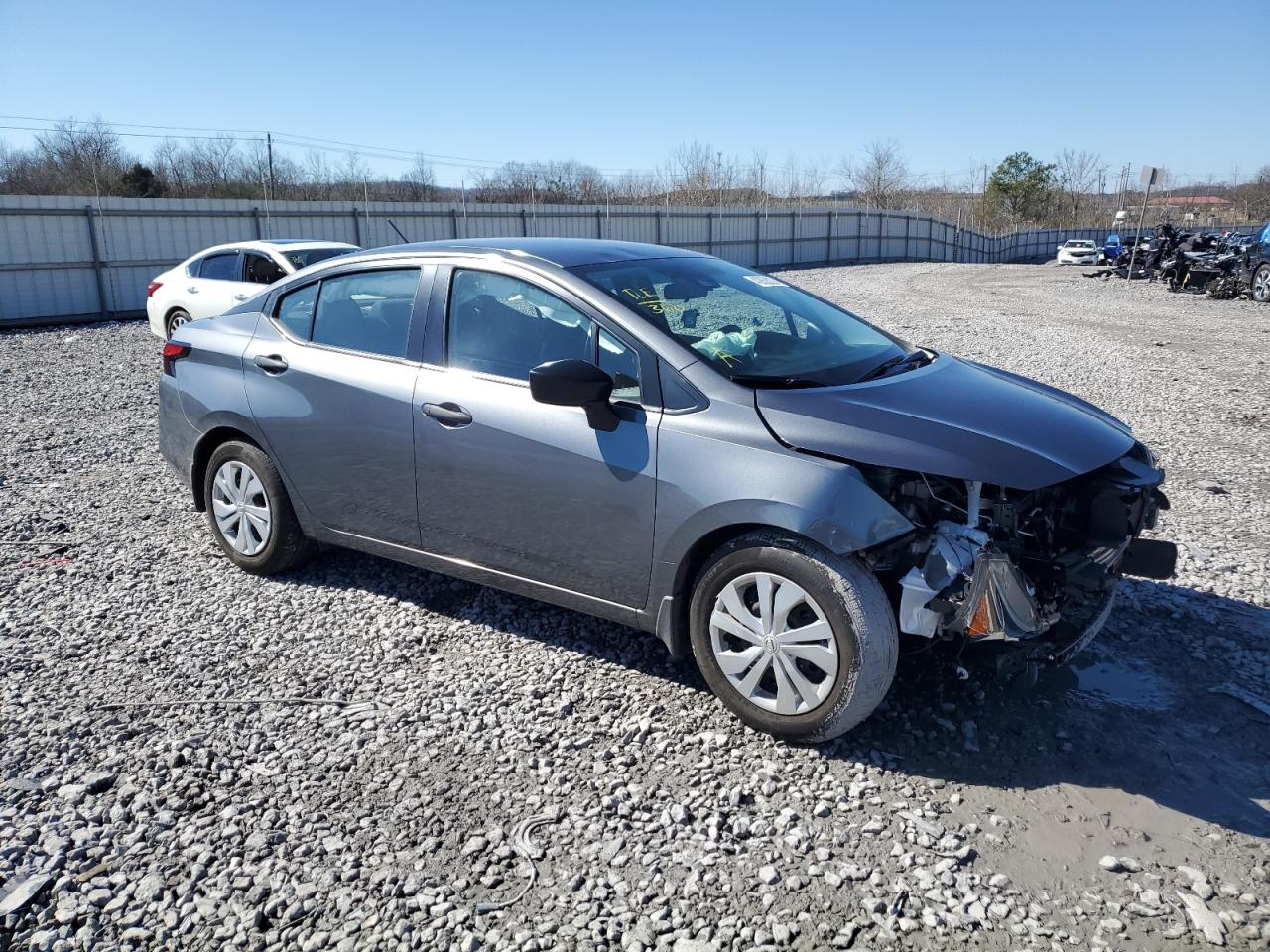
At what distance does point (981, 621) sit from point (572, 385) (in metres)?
1.69

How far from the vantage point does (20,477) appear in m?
7.39

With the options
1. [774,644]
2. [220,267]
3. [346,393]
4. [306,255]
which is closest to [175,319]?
[220,267]

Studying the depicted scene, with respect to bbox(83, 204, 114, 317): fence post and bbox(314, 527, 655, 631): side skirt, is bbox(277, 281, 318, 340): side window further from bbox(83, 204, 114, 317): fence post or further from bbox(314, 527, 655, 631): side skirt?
bbox(83, 204, 114, 317): fence post

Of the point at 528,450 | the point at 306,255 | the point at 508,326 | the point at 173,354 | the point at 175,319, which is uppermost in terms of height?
the point at 306,255

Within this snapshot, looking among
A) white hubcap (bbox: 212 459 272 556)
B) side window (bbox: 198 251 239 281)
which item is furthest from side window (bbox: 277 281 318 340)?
side window (bbox: 198 251 239 281)

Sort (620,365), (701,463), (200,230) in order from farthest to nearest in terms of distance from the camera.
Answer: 1. (200,230)
2. (620,365)
3. (701,463)

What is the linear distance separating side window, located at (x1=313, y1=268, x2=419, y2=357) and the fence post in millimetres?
17544

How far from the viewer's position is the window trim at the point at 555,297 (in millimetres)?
3791

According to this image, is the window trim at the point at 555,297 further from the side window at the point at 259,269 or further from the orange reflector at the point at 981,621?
the side window at the point at 259,269

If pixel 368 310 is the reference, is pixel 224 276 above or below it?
below

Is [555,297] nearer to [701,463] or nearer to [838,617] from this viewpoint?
[701,463]

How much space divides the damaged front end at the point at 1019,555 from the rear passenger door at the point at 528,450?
37.5 inches

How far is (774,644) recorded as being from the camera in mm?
3488

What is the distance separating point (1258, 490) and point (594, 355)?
17.2 ft
